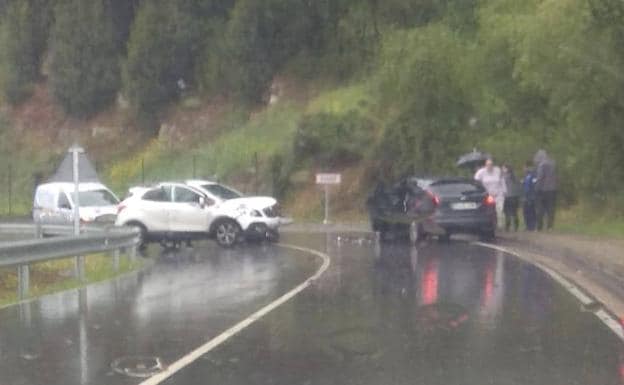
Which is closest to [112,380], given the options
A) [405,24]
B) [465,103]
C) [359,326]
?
[359,326]

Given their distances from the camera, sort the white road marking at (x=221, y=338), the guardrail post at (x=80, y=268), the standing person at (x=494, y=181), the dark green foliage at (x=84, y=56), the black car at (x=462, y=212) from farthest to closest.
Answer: the dark green foliage at (x=84, y=56) < the standing person at (x=494, y=181) < the black car at (x=462, y=212) < the guardrail post at (x=80, y=268) < the white road marking at (x=221, y=338)

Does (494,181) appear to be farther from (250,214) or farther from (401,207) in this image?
(250,214)

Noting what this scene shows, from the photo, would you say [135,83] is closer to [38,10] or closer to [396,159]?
[38,10]

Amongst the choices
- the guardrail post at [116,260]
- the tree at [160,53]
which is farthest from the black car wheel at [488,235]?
the tree at [160,53]

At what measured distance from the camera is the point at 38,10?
182 ft

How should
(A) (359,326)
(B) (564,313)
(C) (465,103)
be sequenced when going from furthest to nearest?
(C) (465,103) → (B) (564,313) → (A) (359,326)

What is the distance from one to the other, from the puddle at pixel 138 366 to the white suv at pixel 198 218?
681 inches

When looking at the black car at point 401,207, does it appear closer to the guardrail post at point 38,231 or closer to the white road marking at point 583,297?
the white road marking at point 583,297

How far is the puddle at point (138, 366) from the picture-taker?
11.7 meters

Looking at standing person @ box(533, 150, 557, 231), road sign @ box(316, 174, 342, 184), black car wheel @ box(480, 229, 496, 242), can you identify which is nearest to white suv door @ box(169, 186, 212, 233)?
black car wheel @ box(480, 229, 496, 242)

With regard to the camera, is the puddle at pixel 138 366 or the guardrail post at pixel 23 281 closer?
the puddle at pixel 138 366

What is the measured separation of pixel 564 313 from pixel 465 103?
23105 mm

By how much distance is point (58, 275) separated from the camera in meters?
22.8

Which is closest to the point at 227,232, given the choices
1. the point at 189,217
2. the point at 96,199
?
the point at 189,217
